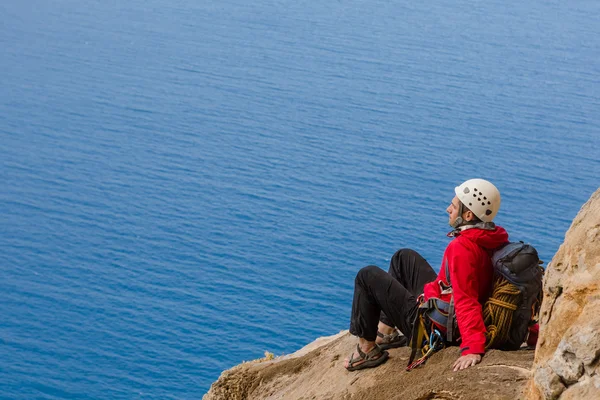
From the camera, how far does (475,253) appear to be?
4.02 metres

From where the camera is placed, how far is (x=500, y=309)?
4.04 metres

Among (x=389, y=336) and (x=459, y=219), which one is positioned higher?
(x=459, y=219)

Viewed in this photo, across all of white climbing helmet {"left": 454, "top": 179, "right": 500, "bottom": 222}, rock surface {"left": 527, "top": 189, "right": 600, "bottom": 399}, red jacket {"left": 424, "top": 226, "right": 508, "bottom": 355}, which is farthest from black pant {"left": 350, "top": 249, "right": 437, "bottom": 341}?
rock surface {"left": 527, "top": 189, "right": 600, "bottom": 399}

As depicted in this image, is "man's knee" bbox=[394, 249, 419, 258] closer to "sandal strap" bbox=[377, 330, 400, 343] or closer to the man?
the man

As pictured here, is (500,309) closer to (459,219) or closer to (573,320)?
(459,219)

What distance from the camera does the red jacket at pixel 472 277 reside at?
13.0ft

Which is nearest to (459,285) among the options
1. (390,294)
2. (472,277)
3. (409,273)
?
(472,277)

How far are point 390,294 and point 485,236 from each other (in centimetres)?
65

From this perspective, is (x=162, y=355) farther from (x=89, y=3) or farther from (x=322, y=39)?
(x=89, y=3)

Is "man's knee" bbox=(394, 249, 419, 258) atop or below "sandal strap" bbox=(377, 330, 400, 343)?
atop

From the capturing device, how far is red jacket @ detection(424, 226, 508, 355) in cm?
397

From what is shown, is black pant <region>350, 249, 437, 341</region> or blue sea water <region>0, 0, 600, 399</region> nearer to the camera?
black pant <region>350, 249, 437, 341</region>

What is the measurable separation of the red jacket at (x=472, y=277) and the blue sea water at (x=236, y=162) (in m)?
8.09

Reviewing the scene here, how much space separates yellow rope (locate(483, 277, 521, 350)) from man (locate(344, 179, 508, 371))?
62 millimetres
